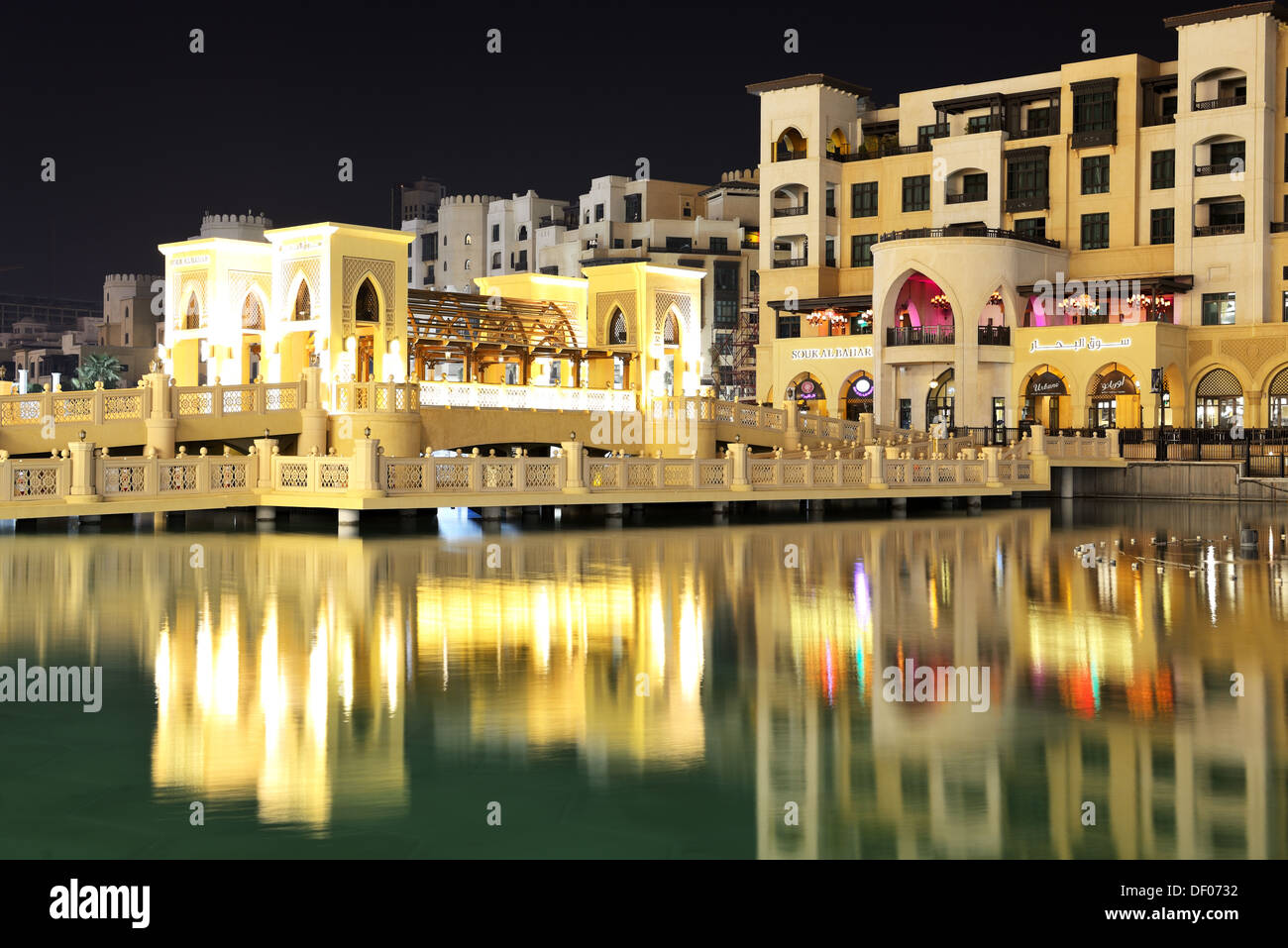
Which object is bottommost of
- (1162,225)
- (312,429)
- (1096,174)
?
(312,429)

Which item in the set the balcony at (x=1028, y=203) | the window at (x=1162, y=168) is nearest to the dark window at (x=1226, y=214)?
the window at (x=1162, y=168)

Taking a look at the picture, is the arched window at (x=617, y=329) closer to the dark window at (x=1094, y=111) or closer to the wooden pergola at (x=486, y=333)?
the wooden pergola at (x=486, y=333)

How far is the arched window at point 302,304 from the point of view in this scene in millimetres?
33688

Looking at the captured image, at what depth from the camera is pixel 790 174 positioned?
6384cm

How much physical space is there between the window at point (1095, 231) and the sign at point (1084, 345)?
5681mm

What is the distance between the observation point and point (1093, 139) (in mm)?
56094

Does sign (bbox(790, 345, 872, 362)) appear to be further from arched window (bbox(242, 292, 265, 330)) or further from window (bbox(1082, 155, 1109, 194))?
arched window (bbox(242, 292, 265, 330))

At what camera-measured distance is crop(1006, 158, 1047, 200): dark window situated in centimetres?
5800

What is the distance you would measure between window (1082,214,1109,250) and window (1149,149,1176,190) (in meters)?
2.24

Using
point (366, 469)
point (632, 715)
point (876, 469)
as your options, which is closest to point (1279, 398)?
point (876, 469)

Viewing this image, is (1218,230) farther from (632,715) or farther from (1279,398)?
(632,715)

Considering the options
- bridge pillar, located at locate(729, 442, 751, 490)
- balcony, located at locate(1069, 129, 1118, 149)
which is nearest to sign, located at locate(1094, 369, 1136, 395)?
balcony, located at locate(1069, 129, 1118, 149)

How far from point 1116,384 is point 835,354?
12.5 meters
